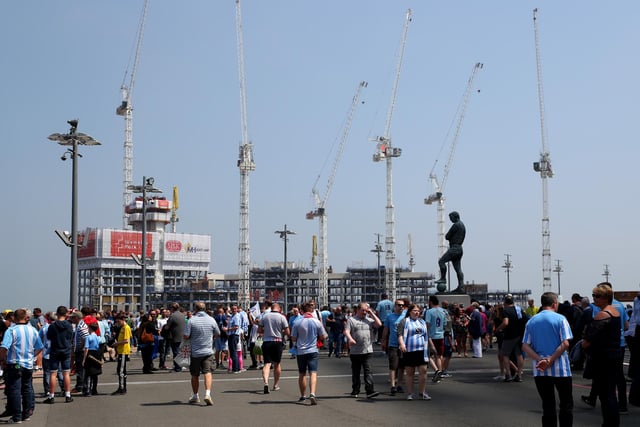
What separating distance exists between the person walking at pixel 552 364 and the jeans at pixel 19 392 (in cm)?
770

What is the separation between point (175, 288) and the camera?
18188cm

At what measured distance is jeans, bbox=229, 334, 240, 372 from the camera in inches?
814

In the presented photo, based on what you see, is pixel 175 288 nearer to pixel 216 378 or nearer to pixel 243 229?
pixel 243 229

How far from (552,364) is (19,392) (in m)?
7.97

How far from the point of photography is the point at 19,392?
39.1 ft

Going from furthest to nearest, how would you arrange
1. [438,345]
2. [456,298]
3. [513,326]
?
[456,298], [438,345], [513,326]

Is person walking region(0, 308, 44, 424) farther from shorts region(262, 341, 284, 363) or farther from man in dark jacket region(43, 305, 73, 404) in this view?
shorts region(262, 341, 284, 363)

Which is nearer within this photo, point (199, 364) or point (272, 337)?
point (199, 364)

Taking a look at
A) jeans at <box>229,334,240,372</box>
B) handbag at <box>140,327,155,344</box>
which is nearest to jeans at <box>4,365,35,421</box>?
handbag at <box>140,327,155,344</box>

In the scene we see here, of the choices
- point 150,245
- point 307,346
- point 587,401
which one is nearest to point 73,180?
point 307,346

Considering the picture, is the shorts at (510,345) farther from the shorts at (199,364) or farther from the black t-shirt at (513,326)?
the shorts at (199,364)

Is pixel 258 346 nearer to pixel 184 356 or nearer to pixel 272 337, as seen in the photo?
pixel 184 356

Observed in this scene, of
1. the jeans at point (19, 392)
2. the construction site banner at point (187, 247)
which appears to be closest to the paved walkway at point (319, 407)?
the jeans at point (19, 392)

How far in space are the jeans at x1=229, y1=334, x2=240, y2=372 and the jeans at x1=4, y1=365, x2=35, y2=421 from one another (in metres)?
8.66
